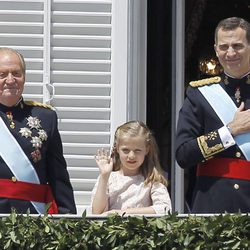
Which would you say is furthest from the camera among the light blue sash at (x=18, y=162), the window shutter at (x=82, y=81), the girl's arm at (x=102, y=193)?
the window shutter at (x=82, y=81)

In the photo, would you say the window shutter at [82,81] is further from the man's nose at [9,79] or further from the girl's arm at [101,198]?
the man's nose at [9,79]

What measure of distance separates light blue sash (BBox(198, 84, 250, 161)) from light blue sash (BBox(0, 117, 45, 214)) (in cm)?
82

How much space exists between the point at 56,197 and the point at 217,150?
742mm

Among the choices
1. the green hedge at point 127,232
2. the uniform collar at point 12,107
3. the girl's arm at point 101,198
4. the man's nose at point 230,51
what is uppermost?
the man's nose at point 230,51

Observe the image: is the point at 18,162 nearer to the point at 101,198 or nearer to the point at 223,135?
the point at 101,198

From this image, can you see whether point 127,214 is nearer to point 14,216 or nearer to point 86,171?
point 14,216

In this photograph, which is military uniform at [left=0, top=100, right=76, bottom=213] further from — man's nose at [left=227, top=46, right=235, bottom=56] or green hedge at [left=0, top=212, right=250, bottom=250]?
man's nose at [left=227, top=46, right=235, bottom=56]

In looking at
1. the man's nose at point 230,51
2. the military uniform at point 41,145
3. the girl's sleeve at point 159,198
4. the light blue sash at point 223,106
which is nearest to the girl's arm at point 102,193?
the military uniform at point 41,145

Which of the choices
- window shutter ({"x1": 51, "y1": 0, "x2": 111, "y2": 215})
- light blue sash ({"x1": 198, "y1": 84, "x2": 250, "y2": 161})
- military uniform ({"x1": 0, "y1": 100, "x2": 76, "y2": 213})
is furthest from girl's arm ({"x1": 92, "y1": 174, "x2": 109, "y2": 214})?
window shutter ({"x1": 51, "y1": 0, "x2": 111, "y2": 215})

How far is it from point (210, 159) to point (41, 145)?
724 millimetres


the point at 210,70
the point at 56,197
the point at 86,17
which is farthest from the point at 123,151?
the point at 210,70

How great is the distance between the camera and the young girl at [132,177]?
18.7ft

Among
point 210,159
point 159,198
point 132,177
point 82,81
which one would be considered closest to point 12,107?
point 132,177

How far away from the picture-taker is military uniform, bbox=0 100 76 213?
18.2 feet
